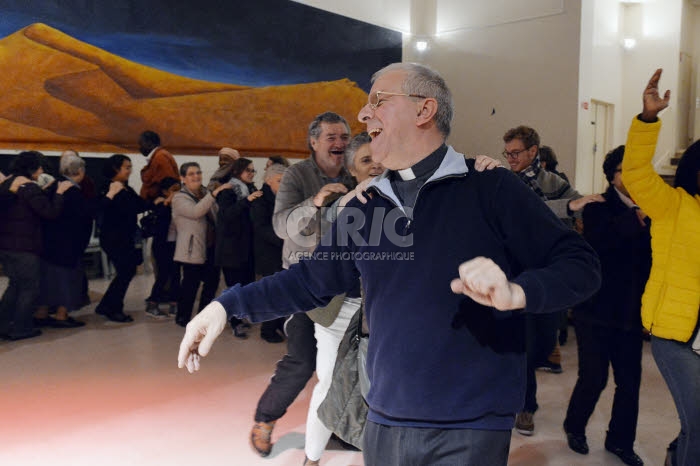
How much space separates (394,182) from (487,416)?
2.06 ft

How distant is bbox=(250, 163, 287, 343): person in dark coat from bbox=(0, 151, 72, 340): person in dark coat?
73.6 inches

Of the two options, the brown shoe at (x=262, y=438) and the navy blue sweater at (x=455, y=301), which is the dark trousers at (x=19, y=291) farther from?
the navy blue sweater at (x=455, y=301)

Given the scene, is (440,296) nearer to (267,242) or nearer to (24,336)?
(267,242)

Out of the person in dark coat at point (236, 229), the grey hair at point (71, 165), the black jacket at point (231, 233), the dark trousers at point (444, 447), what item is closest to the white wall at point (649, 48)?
the person in dark coat at point (236, 229)

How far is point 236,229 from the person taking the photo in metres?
5.57

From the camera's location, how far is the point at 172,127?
800cm

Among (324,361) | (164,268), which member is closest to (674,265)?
(324,361)

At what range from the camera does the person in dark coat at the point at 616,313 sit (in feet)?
9.86

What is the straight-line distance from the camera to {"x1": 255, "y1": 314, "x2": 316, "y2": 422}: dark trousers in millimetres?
3057

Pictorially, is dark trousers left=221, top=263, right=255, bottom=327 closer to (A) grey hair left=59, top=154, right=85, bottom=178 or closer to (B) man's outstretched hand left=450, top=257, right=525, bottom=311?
(A) grey hair left=59, top=154, right=85, bottom=178

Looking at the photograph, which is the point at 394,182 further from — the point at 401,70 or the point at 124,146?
the point at 124,146

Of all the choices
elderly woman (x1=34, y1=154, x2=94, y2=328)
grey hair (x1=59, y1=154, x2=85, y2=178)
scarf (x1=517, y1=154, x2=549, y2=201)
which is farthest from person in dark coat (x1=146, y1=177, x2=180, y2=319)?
scarf (x1=517, y1=154, x2=549, y2=201)

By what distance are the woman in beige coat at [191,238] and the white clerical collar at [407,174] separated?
4.42 m

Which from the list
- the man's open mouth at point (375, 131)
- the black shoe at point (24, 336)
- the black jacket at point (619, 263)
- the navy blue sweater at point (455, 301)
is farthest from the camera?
the black shoe at point (24, 336)
